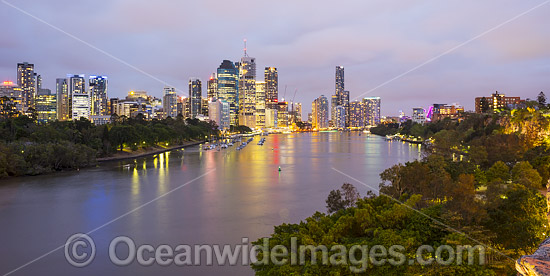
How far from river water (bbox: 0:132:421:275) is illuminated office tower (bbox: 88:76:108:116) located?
146864 millimetres

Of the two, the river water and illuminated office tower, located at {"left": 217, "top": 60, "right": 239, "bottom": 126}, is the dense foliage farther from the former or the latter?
illuminated office tower, located at {"left": 217, "top": 60, "right": 239, "bottom": 126}

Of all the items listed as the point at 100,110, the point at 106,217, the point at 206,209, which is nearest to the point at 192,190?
the point at 206,209

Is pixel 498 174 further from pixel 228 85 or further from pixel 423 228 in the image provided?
pixel 228 85

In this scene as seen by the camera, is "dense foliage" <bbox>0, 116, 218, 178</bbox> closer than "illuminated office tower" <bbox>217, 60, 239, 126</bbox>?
Yes

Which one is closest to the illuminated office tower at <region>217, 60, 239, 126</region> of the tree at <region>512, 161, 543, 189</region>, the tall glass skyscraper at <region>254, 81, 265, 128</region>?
the tall glass skyscraper at <region>254, 81, 265, 128</region>

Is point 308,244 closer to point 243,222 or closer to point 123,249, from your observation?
point 123,249

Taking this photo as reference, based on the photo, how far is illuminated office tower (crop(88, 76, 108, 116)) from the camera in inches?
6670


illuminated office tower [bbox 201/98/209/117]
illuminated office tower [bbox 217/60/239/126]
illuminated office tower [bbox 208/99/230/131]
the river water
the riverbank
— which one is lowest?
the river water

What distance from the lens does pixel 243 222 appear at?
17.3m

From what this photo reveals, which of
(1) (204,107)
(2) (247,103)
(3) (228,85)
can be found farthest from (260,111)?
(1) (204,107)

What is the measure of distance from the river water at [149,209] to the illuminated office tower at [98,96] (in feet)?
482

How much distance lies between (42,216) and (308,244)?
52.2ft

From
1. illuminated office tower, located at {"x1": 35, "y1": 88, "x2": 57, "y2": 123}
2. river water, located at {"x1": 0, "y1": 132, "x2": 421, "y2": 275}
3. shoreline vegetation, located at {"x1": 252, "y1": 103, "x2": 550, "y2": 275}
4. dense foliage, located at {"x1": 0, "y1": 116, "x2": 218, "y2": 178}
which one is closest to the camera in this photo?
shoreline vegetation, located at {"x1": 252, "y1": 103, "x2": 550, "y2": 275}

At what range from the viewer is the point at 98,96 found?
174 metres
